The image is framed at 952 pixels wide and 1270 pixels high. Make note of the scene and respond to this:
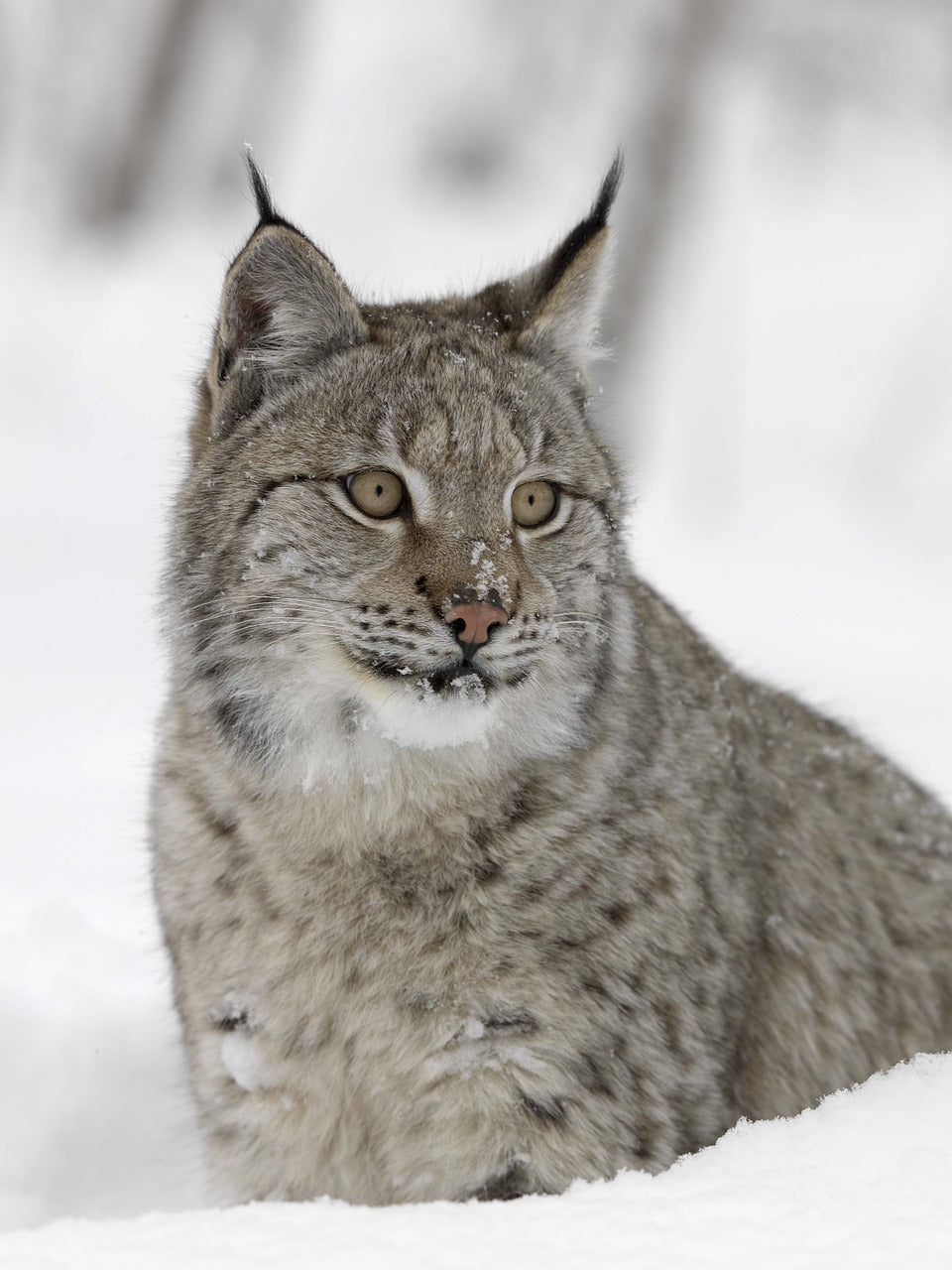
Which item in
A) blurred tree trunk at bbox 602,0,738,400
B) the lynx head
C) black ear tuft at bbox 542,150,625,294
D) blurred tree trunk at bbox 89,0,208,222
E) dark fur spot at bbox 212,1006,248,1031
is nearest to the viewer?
the lynx head

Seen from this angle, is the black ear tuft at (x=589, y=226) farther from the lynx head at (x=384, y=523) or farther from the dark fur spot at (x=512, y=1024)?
the dark fur spot at (x=512, y=1024)

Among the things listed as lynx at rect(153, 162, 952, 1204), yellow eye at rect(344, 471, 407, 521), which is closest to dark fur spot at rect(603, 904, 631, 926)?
lynx at rect(153, 162, 952, 1204)

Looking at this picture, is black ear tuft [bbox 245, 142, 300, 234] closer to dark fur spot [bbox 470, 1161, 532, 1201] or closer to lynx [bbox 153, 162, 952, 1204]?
lynx [bbox 153, 162, 952, 1204]

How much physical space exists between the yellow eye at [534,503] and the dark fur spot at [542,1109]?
130cm

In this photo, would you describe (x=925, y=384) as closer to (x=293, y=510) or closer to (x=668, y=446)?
(x=668, y=446)

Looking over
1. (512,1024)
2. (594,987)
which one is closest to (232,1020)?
(512,1024)

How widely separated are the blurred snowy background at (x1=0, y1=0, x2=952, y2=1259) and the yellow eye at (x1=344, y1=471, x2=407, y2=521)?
2.37ft

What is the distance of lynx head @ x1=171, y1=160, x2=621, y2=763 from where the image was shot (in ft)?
11.0

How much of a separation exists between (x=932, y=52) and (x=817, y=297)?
12.8 ft

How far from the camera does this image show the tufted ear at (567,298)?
13.0 ft

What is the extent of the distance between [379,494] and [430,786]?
68cm

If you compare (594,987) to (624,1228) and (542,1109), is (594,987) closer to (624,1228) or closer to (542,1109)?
(542,1109)

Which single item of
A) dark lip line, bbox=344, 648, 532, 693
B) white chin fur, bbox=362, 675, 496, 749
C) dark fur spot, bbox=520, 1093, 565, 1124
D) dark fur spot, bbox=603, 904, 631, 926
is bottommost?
dark fur spot, bbox=520, 1093, 565, 1124

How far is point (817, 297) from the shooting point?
1969cm
